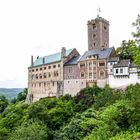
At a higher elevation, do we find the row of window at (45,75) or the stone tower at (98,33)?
the stone tower at (98,33)

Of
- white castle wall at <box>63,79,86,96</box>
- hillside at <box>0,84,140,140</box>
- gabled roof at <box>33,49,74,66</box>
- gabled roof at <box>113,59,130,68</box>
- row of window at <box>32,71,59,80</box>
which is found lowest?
hillside at <box>0,84,140,140</box>

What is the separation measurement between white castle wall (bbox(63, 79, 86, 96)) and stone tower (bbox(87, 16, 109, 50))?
924cm

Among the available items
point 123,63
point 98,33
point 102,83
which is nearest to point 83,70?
point 102,83

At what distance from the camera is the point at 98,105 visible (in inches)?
2109

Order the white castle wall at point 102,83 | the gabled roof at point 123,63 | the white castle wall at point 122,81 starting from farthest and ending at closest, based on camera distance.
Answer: the white castle wall at point 102,83 → the gabled roof at point 123,63 → the white castle wall at point 122,81

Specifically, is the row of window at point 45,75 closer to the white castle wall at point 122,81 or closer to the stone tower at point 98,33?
the stone tower at point 98,33

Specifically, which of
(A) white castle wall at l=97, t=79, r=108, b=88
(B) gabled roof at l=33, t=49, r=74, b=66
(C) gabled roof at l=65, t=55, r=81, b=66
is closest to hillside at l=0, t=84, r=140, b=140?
(A) white castle wall at l=97, t=79, r=108, b=88

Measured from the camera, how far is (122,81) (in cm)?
6112

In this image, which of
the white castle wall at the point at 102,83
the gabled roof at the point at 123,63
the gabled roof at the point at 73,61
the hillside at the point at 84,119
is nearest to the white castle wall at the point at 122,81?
the white castle wall at the point at 102,83

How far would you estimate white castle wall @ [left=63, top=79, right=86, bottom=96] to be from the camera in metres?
70.4

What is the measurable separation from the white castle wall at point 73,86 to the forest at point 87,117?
229cm

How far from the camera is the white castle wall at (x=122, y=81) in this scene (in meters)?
59.7

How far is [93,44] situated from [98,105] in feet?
79.8

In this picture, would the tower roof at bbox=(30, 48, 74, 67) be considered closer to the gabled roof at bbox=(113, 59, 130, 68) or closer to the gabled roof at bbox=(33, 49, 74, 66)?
the gabled roof at bbox=(33, 49, 74, 66)
